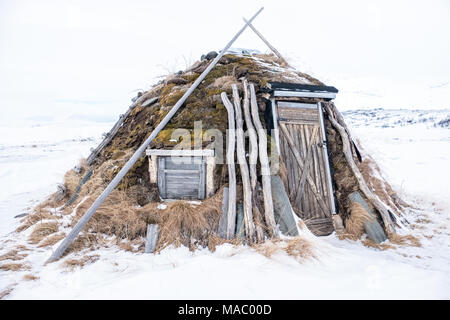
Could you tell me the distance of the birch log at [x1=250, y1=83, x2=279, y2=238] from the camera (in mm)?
4379

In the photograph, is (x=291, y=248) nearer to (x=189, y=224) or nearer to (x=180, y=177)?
(x=189, y=224)

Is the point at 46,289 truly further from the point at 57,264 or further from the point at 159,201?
the point at 159,201

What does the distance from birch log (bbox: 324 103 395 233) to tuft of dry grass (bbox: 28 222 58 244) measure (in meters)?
6.85

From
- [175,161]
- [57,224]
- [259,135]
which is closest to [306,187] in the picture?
[259,135]

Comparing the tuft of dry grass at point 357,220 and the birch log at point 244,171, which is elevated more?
the birch log at point 244,171

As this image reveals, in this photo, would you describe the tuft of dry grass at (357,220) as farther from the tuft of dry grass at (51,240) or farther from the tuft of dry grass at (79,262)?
the tuft of dry grass at (51,240)

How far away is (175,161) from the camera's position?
505cm

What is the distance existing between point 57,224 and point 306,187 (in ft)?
18.5

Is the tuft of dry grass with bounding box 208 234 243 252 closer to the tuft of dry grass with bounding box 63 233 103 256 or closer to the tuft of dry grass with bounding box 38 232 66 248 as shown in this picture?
the tuft of dry grass with bounding box 63 233 103 256

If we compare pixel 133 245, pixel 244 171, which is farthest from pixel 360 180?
pixel 133 245

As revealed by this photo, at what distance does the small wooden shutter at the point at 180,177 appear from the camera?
5.02 meters

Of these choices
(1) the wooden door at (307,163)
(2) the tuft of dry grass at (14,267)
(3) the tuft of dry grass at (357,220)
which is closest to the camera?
(2) the tuft of dry grass at (14,267)

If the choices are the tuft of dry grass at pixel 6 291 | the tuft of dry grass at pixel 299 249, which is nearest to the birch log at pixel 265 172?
the tuft of dry grass at pixel 299 249

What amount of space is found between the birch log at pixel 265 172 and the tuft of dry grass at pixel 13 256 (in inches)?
170
